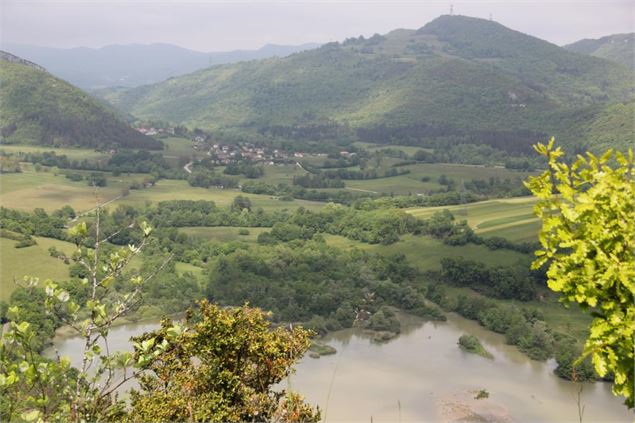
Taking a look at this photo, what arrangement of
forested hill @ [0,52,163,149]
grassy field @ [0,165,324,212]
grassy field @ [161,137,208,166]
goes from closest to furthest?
1. grassy field @ [0,165,324,212]
2. forested hill @ [0,52,163,149]
3. grassy field @ [161,137,208,166]

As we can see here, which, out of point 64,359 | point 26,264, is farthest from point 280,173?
point 64,359

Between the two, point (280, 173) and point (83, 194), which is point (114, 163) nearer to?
point (83, 194)

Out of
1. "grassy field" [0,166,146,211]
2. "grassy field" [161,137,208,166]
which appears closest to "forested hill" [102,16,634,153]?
"grassy field" [161,137,208,166]

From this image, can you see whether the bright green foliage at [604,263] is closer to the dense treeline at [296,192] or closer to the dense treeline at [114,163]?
the dense treeline at [296,192]

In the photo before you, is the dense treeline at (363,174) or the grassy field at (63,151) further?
the grassy field at (63,151)

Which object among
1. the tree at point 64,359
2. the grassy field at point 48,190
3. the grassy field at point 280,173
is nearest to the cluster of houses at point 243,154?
the grassy field at point 280,173

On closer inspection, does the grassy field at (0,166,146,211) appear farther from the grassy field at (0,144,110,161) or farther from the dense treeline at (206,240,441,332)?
the dense treeline at (206,240,441,332)

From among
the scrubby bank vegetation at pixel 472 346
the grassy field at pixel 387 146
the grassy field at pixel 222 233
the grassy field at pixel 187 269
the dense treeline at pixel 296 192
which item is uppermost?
the grassy field at pixel 387 146
